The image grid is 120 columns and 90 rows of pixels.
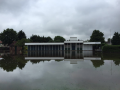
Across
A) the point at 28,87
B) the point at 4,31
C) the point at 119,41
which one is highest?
the point at 4,31

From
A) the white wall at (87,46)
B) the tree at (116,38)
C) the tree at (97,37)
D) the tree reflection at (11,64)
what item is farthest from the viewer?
the tree at (116,38)

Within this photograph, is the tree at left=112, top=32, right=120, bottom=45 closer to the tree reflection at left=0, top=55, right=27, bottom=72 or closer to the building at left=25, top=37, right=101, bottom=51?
the building at left=25, top=37, right=101, bottom=51

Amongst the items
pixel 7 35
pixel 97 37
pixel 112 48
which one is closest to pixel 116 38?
pixel 97 37

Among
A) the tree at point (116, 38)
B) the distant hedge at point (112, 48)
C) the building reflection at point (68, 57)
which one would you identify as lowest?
the building reflection at point (68, 57)

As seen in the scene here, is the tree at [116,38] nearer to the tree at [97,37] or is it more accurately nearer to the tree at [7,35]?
the tree at [97,37]

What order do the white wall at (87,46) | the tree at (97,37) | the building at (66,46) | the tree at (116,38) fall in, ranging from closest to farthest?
the building at (66,46) → the white wall at (87,46) → the tree at (97,37) → the tree at (116,38)

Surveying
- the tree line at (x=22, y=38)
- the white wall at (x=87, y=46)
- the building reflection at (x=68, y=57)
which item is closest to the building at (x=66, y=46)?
the white wall at (x=87, y=46)

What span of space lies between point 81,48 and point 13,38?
106 feet

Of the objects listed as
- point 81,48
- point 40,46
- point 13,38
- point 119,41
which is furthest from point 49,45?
point 119,41

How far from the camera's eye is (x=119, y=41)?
46125 millimetres

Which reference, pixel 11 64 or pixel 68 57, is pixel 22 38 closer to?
pixel 68 57

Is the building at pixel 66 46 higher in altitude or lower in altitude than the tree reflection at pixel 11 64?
higher

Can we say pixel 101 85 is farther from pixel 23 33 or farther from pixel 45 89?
pixel 23 33

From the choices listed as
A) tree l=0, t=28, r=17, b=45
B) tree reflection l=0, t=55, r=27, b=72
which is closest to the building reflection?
tree reflection l=0, t=55, r=27, b=72
